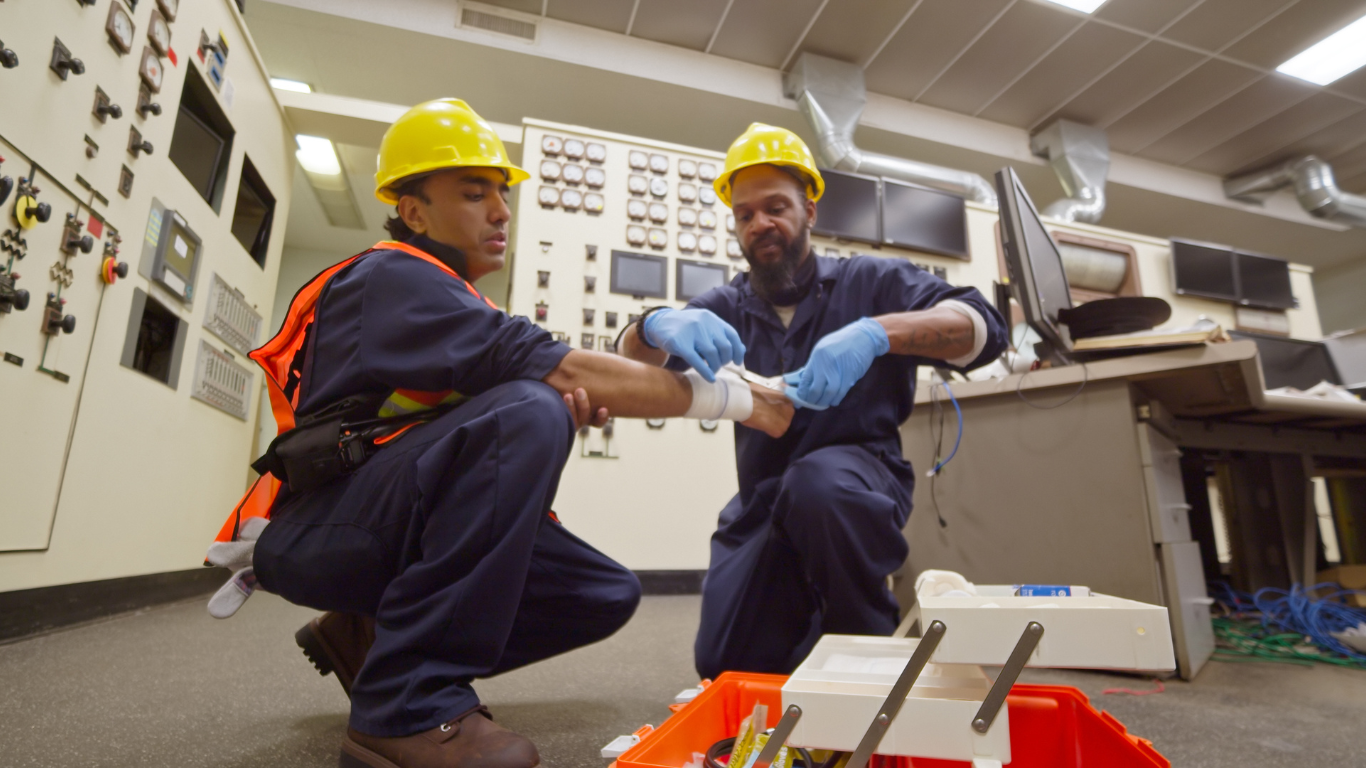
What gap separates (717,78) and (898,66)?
1206mm

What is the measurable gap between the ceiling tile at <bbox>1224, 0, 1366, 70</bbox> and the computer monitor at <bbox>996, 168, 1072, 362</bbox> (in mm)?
3726

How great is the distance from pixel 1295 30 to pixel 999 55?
5.55 feet

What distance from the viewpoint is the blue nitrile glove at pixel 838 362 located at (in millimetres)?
1152

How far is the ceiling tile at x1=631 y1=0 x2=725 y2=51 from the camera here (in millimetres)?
3914

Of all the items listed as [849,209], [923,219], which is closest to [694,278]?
[849,209]

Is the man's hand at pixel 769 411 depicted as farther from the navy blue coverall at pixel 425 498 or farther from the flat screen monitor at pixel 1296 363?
the flat screen monitor at pixel 1296 363

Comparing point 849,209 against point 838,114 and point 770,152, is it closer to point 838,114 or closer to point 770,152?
point 838,114

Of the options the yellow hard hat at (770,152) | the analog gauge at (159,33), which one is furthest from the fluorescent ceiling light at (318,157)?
the yellow hard hat at (770,152)

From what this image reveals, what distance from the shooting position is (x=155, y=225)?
212cm

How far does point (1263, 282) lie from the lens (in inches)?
181

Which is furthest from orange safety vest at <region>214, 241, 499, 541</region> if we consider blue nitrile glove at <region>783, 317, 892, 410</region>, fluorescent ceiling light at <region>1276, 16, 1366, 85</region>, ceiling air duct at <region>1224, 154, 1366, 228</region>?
ceiling air duct at <region>1224, 154, 1366, 228</region>

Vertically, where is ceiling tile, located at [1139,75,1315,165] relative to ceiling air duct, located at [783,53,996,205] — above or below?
above

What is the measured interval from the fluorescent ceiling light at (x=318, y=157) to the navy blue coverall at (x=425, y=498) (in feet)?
14.7

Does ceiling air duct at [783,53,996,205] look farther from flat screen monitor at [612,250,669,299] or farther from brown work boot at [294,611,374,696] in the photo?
brown work boot at [294,611,374,696]
